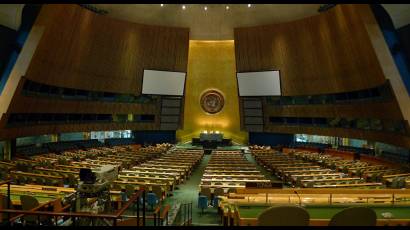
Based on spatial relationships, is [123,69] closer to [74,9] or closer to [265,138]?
[74,9]

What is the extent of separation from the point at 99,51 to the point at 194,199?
1819cm

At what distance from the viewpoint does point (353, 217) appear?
3418 mm

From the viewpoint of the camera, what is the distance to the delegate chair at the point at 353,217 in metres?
3.38

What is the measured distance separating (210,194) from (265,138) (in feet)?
77.4

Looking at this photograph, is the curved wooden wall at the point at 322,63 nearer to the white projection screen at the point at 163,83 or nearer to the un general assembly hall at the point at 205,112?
the un general assembly hall at the point at 205,112

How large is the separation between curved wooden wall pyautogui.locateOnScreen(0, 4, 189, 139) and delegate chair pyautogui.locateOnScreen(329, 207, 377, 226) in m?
18.6

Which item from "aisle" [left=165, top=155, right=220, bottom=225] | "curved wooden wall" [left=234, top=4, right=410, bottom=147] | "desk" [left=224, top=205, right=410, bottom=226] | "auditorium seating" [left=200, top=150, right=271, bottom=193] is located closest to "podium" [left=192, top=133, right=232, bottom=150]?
"curved wooden wall" [left=234, top=4, right=410, bottom=147]

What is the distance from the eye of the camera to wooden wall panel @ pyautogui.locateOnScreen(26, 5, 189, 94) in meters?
20.7

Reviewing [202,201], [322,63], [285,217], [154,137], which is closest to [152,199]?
[202,201]

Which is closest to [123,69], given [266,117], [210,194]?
[266,117]

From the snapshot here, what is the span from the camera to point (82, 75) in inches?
1024

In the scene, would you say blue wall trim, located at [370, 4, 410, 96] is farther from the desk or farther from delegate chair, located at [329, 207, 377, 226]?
delegate chair, located at [329, 207, 377, 226]

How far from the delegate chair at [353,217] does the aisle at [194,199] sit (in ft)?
22.0

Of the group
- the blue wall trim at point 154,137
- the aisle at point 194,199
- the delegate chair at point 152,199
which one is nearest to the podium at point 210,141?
the blue wall trim at point 154,137
